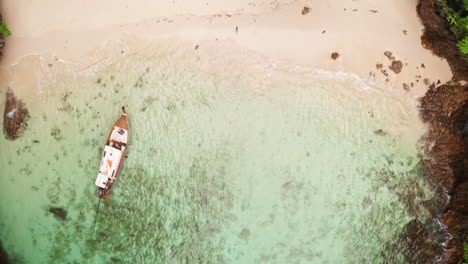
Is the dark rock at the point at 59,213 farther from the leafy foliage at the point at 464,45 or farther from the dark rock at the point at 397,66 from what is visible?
the leafy foliage at the point at 464,45

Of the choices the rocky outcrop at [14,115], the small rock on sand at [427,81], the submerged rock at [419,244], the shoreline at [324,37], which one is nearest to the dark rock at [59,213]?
the rocky outcrop at [14,115]

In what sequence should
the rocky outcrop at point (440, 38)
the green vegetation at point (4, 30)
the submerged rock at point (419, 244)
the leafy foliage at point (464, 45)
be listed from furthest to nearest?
the green vegetation at point (4, 30) → the submerged rock at point (419, 244) → the rocky outcrop at point (440, 38) → the leafy foliage at point (464, 45)

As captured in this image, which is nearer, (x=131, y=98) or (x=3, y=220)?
(x=131, y=98)

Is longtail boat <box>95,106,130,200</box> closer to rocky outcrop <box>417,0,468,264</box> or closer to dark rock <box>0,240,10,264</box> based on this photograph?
dark rock <box>0,240,10,264</box>

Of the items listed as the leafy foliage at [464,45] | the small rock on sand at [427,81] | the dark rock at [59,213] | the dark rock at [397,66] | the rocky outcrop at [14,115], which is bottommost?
the dark rock at [59,213]

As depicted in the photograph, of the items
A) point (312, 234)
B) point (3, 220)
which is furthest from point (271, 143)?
point (3, 220)

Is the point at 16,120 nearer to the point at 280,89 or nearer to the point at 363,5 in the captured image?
the point at 280,89
